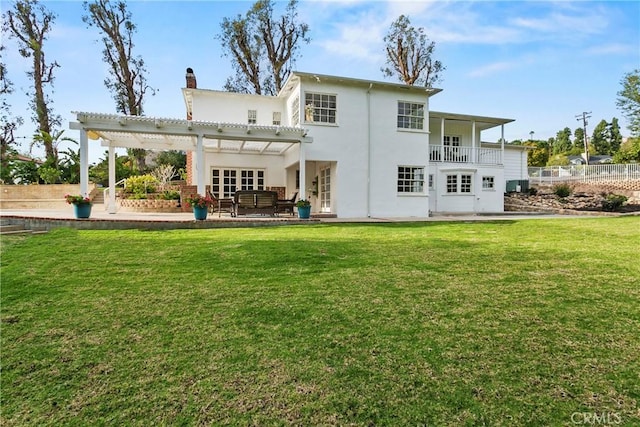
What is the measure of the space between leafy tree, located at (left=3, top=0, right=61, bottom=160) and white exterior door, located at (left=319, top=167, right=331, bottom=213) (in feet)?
60.8

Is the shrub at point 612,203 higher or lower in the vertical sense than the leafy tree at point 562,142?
lower

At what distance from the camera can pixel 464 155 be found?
19.1m

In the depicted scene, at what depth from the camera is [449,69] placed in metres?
27.7

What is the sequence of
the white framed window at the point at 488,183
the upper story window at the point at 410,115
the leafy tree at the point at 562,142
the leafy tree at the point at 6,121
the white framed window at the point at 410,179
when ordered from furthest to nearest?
the leafy tree at the point at 562,142, the leafy tree at the point at 6,121, the white framed window at the point at 488,183, the white framed window at the point at 410,179, the upper story window at the point at 410,115

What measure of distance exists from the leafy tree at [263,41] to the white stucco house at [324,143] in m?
8.62

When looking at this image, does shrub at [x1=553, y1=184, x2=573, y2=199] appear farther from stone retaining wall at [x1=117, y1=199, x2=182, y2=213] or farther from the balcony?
stone retaining wall at [x1=117, y1=199, x2=182, y2=213]

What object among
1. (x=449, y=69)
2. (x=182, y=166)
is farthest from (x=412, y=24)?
(x=182, y=166)

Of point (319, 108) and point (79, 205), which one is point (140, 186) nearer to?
point (79, 205)

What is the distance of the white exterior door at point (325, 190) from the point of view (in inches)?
603

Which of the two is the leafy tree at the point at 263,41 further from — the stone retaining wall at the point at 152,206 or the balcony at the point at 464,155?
the stone retaining wall at the point at 152,206

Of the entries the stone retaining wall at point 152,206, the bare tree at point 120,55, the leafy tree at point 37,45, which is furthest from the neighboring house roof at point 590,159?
the leafy tree at point 37,45

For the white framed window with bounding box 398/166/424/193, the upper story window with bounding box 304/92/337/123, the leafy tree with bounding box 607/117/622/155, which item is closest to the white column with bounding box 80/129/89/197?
the upper story window with bounding box 304/92/337/123

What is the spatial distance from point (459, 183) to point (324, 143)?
8.09 meters

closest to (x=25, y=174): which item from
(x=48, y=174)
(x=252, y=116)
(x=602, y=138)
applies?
(x=48, y=174)
